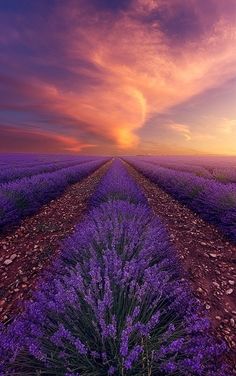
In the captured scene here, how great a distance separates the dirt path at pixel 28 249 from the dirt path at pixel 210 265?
189 cm

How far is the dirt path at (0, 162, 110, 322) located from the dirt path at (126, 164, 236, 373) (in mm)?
1888

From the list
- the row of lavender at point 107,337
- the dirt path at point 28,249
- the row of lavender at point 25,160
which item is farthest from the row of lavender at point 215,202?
the row of lavender at point 25,160

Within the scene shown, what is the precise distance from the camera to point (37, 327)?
1.65m

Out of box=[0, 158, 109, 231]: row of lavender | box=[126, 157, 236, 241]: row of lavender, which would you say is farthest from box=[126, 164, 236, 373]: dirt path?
box=[0, 158, 109, 231]: row of lavender

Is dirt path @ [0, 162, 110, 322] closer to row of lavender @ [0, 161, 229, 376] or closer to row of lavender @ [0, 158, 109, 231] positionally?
row of lavender @ [0, 158, 109, 231]

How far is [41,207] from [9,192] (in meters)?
1.33

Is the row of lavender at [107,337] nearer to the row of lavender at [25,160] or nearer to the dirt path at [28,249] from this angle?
the dirt path at [28,249]

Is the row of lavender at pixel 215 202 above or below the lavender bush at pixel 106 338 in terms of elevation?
below

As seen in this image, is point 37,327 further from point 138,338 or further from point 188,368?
point 188,368

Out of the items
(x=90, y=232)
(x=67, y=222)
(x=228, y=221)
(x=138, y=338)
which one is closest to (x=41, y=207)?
(x=67, y=222)

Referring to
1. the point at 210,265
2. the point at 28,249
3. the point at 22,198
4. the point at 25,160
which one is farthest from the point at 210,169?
the point at 28,249

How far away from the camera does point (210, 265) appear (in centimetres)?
341

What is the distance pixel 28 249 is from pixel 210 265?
9.09 feet

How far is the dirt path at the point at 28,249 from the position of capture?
8.65ft
